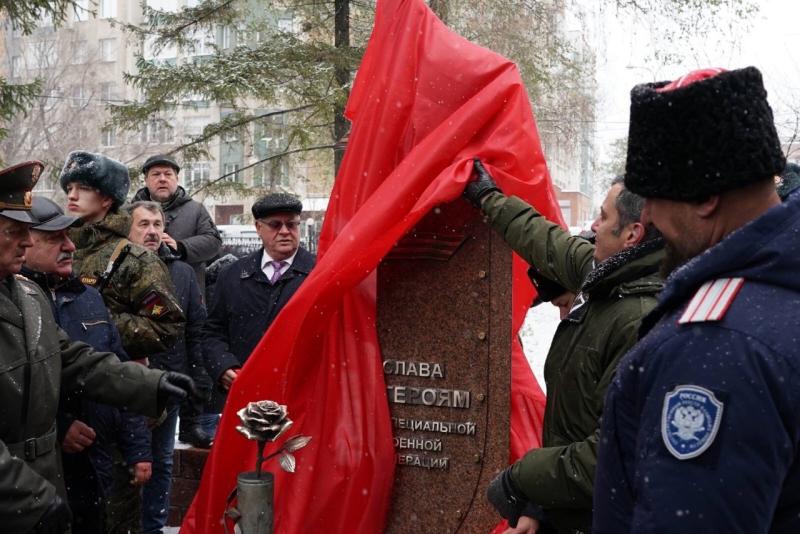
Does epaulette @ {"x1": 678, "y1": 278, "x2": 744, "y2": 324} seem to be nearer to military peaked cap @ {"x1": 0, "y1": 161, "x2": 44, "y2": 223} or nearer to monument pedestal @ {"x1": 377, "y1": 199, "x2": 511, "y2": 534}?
monument pedestal @ {"x1": 377, "y1": 199, "x2": 511, "y2": 534}

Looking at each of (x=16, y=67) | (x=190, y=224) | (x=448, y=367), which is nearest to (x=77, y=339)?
(x=448, y=367)

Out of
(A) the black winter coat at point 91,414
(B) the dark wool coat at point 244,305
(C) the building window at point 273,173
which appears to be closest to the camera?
(A) the black winter coat at point 91,414

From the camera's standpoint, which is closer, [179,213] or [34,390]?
[34,390]

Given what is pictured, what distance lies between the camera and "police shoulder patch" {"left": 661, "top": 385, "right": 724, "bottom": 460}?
4.65ft

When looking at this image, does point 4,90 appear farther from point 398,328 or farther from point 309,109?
point 398,328

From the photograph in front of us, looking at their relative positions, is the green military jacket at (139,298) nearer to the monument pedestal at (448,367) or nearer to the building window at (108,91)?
the monument pedestal at (448,367)

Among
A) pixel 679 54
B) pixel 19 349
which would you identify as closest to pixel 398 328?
pixel 19 349

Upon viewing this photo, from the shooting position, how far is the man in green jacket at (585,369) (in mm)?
2766

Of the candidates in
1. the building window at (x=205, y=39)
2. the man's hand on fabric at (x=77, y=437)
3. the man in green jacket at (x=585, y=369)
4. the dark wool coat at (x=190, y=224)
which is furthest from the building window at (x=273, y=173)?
the man in green jacket at (x=585, y=369)

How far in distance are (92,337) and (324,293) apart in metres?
1.32

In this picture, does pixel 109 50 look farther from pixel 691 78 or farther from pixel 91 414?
pixel 691 78

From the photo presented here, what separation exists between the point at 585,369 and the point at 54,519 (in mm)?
1809

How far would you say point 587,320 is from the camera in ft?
9.68

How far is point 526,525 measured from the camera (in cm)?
301
